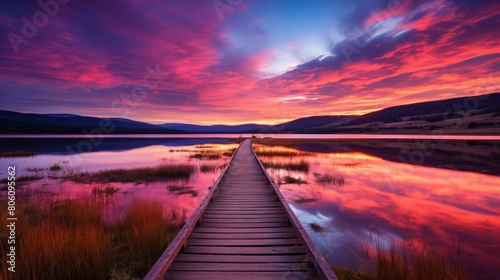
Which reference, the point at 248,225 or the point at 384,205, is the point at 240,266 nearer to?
the point at 248,225

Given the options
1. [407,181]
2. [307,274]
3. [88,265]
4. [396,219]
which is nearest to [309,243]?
[307,274]

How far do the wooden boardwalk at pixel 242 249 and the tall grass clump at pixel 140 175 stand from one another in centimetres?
995

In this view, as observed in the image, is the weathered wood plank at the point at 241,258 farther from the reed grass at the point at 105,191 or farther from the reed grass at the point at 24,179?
the reed grass at the point at 24,179

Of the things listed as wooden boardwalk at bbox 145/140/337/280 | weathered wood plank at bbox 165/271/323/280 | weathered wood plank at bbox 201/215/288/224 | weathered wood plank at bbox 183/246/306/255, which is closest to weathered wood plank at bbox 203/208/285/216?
wooden boardwalk at bbox 145/140/337/280

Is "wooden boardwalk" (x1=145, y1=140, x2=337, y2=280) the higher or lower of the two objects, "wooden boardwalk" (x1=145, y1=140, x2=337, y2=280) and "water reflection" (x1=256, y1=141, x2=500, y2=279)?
the higher

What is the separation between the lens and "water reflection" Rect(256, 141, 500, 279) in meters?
6.65

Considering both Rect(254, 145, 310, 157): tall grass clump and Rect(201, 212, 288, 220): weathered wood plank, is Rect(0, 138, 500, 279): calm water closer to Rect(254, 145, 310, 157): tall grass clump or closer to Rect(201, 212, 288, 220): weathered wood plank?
Rect(201, 212, 288, 220): weathered wood plank

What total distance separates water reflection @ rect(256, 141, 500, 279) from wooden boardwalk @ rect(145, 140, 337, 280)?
1.60m

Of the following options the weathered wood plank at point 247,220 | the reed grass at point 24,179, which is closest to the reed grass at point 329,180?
the weathered wood plank at point 247,220

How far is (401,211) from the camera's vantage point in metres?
9.63

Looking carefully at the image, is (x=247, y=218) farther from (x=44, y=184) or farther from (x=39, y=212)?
(x=44, y=184)

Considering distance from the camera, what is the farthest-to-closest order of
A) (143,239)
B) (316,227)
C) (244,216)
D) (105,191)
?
(105,191), (316,227), (244,216), (143,239)

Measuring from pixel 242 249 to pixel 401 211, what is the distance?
784 cm

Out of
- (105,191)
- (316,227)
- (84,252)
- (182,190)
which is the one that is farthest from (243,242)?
(105,191)
